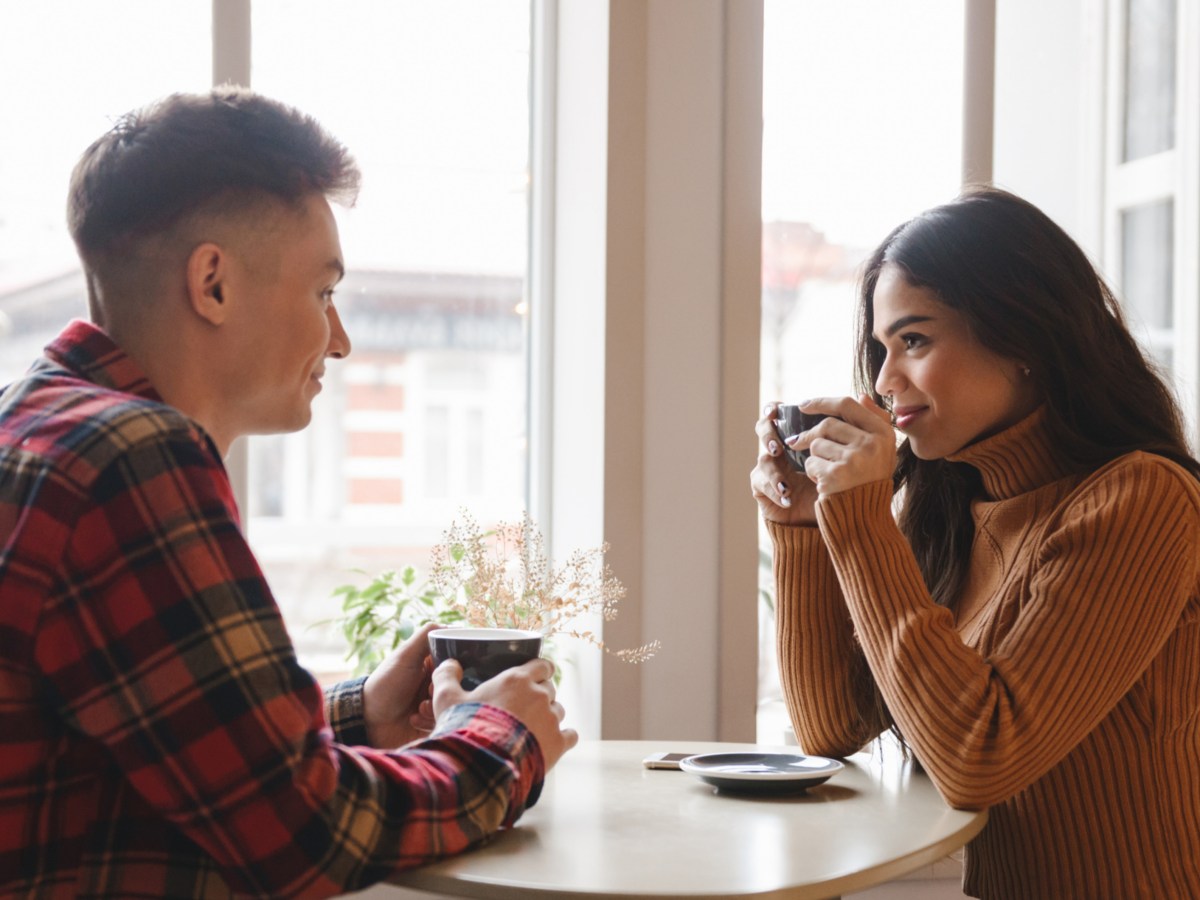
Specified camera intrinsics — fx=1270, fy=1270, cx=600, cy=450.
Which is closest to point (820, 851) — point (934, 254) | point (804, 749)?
point (804, 749)

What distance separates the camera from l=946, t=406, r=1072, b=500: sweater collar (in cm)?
172

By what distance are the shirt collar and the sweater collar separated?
1120mm

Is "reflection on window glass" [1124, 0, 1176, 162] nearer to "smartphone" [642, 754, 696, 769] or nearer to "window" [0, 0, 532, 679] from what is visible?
"window" [0, 0, 532, 679]

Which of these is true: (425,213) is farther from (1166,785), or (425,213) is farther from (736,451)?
(1166,785)

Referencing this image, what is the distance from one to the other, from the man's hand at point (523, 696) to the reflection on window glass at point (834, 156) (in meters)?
1.59

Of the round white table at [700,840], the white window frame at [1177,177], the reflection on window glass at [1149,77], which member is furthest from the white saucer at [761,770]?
the reflection on window glass at [1149,77]

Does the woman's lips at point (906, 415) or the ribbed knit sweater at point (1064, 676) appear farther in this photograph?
the woman's lips at point (906, 415)

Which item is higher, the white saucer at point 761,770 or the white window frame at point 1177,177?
the white window frame at point 1177,177

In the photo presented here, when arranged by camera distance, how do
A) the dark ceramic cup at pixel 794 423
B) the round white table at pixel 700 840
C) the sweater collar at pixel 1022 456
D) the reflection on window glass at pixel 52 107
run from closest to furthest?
the round white table at pixel 700 840 → the dark ceramic cup at pixel 794 423 → the sweater collar at pixel 1022 456 → the reflection on window glass at pixel 52 107

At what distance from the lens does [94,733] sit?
0.94 m

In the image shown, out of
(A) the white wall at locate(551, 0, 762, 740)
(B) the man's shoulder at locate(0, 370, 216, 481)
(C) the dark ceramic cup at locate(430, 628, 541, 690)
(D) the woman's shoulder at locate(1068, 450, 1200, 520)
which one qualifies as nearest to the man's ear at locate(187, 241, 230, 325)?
(B) the man's shoulder at locate(0, 370, 216, 481)

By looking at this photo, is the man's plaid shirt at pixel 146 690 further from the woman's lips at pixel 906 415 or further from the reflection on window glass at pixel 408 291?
the reflection on window glass at pixel 408 291

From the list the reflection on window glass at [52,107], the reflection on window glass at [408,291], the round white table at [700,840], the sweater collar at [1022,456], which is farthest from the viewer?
the reflection on window glass at [408,291]

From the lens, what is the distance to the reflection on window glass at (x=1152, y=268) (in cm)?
316
